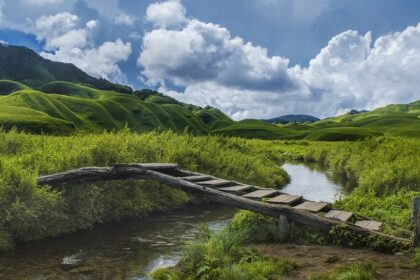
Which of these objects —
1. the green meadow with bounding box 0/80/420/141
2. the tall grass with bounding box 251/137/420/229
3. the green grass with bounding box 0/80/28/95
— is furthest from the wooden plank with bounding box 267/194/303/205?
the green grass with bounding box 0/80/28/95

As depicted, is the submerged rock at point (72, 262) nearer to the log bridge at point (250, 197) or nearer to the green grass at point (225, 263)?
the green grass at point (225, 263)

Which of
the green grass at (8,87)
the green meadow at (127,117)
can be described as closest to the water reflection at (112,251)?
the green meadow at (127,117)

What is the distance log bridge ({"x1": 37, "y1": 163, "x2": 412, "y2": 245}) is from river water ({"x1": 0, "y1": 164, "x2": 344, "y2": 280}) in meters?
2.17

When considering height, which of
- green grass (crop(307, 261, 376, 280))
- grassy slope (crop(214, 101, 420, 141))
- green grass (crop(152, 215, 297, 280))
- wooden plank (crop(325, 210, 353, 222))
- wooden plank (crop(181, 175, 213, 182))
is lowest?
green grass (crop(152, 215, 297, 280))

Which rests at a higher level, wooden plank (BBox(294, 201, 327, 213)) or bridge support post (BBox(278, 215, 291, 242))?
wooden plank (BBox(294, 201, 327, 213))

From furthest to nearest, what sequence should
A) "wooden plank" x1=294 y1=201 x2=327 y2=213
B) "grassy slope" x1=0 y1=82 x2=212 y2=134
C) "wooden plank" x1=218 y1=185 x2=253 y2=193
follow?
"grassy slope" x1=0 y1=82 x2=212 y2=134, "wooden plank" x1=218 y1=185 x2=253 y2=193, "wooden plank" x1=294 y1=201 x2=327 y2=213

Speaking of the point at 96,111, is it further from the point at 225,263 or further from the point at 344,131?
the point at 225,263

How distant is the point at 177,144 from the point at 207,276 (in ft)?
64.7

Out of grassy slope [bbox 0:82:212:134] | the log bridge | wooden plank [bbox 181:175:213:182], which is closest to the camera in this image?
the log bridge

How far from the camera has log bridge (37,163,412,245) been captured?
1408 centimetres

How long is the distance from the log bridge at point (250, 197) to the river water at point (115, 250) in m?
2.17

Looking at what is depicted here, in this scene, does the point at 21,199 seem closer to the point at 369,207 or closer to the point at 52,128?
the point at 369,207

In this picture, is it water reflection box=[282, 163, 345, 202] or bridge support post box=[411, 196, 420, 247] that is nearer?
bridge support post box=[411, 196, 420, 247]

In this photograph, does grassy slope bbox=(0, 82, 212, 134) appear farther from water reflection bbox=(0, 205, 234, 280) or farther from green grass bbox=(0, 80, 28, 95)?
water reflection bbox=(0, 205, 234, 280)
